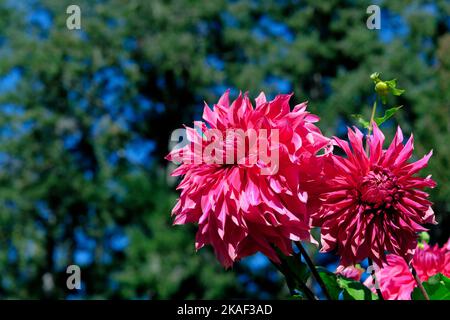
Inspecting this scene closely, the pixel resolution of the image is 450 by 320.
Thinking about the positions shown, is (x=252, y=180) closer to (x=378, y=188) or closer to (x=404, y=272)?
(x=378, y=188)

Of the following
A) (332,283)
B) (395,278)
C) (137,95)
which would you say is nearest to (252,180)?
(332,283)

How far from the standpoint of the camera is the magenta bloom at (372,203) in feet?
2.99

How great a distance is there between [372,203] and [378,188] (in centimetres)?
3

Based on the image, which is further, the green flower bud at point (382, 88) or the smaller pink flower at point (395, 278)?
the smaller pink flower at point (395, 278)

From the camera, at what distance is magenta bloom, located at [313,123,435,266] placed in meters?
0.91

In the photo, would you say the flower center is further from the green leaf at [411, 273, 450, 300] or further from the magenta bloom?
the green leaf at [411, 273, 450, 300]

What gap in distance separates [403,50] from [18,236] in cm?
780

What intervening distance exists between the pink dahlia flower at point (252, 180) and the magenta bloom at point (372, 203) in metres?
0.06

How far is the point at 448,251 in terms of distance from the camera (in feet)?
4.09

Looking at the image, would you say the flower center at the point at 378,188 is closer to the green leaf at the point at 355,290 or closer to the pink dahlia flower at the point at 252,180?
the pink dahlia flower at the point at 252,180

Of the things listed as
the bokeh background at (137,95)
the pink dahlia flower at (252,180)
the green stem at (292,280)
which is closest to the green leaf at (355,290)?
the green stem at (292,280)

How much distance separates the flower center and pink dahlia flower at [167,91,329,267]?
3.5 inches

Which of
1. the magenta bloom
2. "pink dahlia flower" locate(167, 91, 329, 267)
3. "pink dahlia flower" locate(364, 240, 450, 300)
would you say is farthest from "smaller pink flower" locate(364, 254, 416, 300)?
"pink dahlia flower" locate(167, 91, 329, 267)
